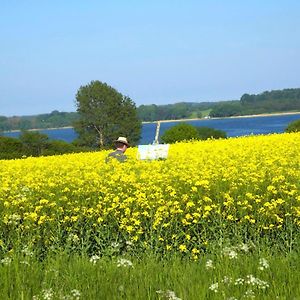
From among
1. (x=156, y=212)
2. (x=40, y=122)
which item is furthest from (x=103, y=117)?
(x=40, y=122)

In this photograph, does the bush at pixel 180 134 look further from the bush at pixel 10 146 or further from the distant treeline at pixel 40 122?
the distant treeline at pixel 40 122

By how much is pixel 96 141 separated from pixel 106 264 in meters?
64.8

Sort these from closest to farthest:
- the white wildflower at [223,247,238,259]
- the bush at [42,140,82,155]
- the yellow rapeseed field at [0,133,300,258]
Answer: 1. the white wildflower at [223,247,238,259]
2. the yellow rapeseed field at [0,133,300,258]
3. the bush at [42,140,82,155]

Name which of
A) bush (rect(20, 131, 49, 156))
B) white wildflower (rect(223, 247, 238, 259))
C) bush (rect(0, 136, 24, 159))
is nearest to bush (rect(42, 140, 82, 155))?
bush (rect(20, 131, 49, 156))

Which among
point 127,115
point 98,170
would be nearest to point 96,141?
point 127,115

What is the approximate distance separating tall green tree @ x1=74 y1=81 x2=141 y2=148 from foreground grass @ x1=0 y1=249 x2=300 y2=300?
62364mm

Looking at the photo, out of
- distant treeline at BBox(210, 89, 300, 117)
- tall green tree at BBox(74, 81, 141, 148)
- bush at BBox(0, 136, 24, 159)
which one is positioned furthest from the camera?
distant treeline at BBox(210, 89, 300, 117)

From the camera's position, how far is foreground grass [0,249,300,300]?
4.07 metres

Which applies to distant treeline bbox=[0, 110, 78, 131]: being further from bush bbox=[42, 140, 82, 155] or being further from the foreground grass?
the foreground grass

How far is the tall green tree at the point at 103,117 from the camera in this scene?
70.1m

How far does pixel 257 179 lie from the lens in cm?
852

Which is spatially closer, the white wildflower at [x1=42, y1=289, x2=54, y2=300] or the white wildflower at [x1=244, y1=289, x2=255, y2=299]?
the white wildflower at [x1=244, y1=289, x2=255, y2=299]

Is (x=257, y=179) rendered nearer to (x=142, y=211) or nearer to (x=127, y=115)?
(x=142, y=211)

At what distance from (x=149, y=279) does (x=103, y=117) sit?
6752cm
